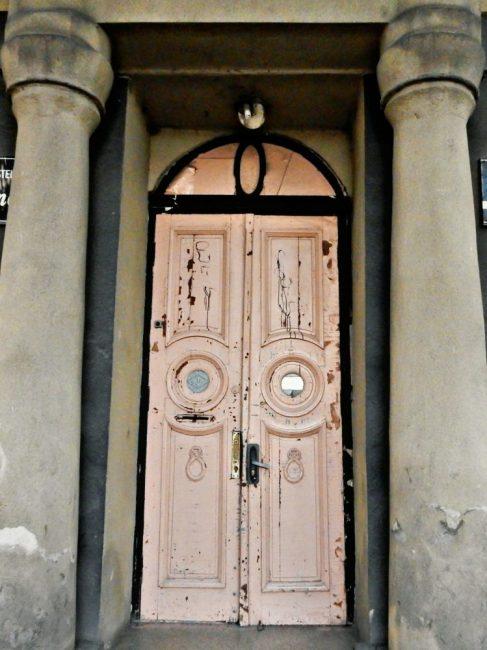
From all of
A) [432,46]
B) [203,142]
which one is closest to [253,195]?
[203,142]

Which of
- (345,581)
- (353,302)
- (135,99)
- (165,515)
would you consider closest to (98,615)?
(165,515)

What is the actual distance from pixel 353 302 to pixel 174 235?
4.37 ft

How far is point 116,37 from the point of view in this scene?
368 cm

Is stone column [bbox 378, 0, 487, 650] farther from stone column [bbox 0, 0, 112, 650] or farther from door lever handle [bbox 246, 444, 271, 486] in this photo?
stone column [bbox 0, 0, 112, 650]

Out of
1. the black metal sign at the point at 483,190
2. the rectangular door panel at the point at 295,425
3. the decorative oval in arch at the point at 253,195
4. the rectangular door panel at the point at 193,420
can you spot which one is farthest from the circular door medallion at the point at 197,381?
the black metal sign at the point at 483,190

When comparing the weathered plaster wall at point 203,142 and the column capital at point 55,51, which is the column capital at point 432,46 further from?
the column capital at point 55,51

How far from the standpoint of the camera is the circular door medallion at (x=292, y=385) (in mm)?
4109

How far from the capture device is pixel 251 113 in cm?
412

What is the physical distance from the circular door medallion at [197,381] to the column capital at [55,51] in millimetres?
1728

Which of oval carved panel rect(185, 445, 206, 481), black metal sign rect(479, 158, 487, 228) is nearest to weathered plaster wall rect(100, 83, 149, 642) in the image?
oval carved panel rect(185, 445, 206, 481)

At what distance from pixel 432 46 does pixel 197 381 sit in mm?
2459

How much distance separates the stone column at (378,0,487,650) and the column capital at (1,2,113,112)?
5.39 ft

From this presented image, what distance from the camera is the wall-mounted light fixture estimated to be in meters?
4.11

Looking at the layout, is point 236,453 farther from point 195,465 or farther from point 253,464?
point 195,465
